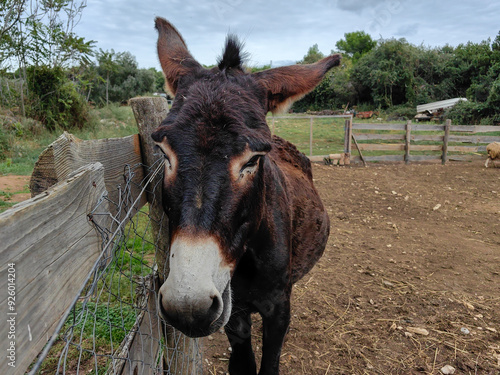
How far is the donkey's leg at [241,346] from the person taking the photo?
265 cm

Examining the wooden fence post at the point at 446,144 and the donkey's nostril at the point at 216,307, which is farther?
the wooden fence post at the point at 446,144

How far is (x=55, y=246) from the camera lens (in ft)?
3.22

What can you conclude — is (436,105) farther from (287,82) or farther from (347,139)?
(287,82)

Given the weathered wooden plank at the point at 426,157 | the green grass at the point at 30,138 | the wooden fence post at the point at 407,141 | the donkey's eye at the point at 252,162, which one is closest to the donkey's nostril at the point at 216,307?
the donkey's eye at the point at 252,162

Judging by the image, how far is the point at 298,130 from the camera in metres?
22.8

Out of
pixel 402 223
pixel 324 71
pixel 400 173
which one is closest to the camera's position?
pixel 324 71

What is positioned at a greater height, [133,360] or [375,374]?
[133,360]

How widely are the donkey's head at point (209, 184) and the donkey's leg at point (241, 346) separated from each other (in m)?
1.20

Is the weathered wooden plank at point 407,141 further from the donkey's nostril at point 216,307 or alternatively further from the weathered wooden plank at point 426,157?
the donkey's nostril at point 216,307

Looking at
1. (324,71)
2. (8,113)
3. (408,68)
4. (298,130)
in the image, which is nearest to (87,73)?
(8,113)

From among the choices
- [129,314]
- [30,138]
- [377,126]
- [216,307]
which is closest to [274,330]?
[216,307]

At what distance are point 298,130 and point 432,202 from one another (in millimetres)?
15128

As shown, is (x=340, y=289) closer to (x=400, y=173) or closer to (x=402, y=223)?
(x=402, y=223)

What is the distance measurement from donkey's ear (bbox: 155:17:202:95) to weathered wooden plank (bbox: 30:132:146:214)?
533 mm
